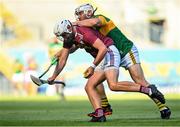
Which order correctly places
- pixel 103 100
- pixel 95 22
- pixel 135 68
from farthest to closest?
1. pixel 103 100
2. pixel 135 68
3. pixel 95 22

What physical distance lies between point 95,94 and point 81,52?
21.2 metres

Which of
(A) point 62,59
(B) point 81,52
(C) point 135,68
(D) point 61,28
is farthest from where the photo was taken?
(B) point 81,52

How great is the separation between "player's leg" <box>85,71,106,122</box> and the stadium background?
18.7 m

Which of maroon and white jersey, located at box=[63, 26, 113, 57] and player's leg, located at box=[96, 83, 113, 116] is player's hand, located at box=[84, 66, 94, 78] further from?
player's leg, located at box=[96, 83, 113, 116]

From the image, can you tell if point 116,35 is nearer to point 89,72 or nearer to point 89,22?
point 89,22

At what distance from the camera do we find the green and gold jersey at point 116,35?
512 inches

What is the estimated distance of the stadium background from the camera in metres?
34.1

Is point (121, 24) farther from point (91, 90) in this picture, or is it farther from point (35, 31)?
point (91, 90)

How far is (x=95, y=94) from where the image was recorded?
1290cm

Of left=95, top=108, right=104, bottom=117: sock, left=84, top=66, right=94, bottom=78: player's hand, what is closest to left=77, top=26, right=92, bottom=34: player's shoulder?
left=84, top=66, right=94, bottom=78: player's hand

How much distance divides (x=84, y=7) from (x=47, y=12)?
3208 centimetres

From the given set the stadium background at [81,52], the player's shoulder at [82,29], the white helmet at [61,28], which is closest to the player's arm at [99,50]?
the player's shoulder at [82,29]

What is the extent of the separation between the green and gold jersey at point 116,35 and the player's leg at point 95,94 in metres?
0.54

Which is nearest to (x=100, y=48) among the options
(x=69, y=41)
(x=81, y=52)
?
(x=69, y=41)
